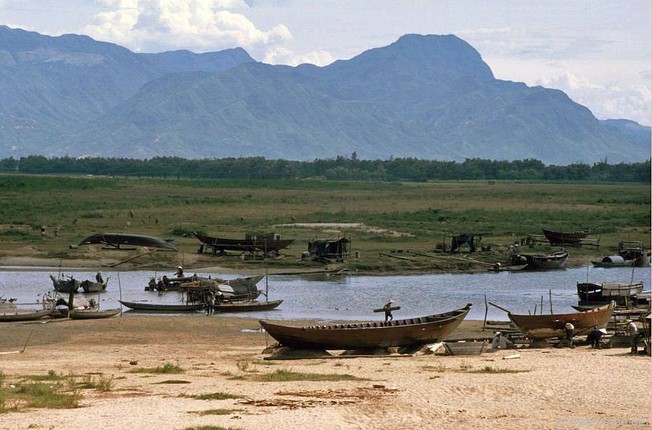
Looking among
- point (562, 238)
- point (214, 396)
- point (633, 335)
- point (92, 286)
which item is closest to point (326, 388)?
point (214, 396)

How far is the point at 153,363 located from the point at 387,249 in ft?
121

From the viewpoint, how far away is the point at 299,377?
103ft

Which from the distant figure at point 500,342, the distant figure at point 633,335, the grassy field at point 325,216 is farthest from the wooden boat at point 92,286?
the distant figure at point 633,335

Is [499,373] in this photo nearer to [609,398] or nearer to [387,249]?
[609,398]

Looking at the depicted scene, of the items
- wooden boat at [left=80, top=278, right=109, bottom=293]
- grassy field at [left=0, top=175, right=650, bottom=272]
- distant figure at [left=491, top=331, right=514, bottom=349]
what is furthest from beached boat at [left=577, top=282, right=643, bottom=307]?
wooden boat at [left=80, top=278, right=109, bottom=293]

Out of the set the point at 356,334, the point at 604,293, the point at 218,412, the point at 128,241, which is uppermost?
the point at 128,241

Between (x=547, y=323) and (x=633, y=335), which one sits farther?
(x=547, y=323)

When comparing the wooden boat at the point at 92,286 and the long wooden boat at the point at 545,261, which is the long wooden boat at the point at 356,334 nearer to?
the wooden boat at the point at 92,286

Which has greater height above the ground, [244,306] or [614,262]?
[614,262]

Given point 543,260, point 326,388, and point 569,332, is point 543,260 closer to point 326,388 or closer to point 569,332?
point 569,332

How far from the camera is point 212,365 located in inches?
1340

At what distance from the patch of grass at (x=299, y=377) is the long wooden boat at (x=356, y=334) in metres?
3.92

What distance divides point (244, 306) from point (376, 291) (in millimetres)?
8624

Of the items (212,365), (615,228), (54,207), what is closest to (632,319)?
(212,365)
